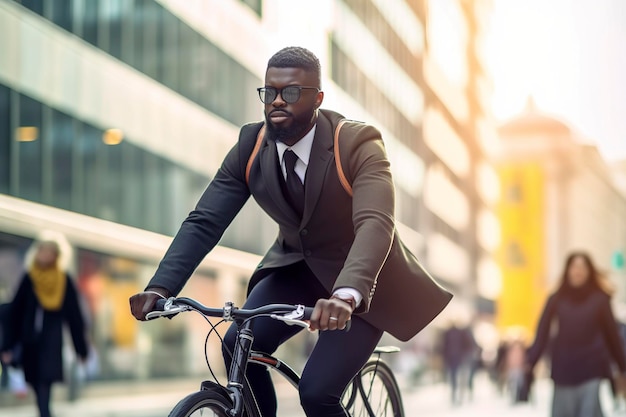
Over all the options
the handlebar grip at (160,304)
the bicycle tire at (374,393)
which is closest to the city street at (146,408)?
the bicycle tire at (374,393)

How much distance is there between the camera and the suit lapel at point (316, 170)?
13.9ft

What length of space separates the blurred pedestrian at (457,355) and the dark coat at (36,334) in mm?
16260

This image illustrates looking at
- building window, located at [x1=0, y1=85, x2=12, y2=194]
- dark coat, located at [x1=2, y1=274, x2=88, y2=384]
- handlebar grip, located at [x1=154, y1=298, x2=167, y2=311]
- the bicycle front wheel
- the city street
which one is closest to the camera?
the bicycle front wheel

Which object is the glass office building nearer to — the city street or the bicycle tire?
A: the city street

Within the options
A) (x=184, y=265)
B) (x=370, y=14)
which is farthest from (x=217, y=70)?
(x=184, y=265)

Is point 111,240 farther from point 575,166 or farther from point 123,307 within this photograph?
point 575,166

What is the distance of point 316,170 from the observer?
4.26 m

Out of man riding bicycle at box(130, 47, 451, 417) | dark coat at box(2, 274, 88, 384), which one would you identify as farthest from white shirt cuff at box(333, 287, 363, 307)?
dark coat at box(2, 274, 88, 384)

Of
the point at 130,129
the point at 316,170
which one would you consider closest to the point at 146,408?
the point at 130,129

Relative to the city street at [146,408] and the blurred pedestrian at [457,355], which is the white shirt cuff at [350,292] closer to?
the city street at [146,408]

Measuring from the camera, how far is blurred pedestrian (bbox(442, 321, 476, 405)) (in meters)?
25.2

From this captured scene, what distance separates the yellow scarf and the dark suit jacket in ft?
15.6

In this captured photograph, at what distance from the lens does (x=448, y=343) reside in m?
26.4

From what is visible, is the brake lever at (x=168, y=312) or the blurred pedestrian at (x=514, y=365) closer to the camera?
the brake lever at (x=168, y=312)
